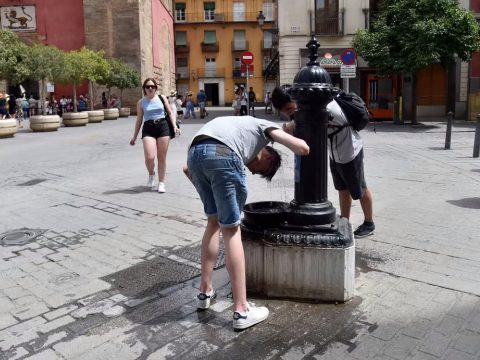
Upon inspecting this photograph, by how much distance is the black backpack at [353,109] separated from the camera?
416 cm

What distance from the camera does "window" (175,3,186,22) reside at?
189 ft

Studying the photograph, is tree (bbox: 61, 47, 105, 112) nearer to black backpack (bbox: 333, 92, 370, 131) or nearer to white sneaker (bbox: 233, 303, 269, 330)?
black backpack (bbox: 333, 92, 370, 131)

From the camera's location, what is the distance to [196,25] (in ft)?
188

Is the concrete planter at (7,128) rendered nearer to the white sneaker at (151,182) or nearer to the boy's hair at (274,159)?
the white sneaker at (151,182)

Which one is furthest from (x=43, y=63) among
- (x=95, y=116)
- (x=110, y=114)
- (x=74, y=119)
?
(x=110, y=114)

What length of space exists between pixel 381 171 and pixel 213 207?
629 cm

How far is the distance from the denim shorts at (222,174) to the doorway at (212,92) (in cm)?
5647

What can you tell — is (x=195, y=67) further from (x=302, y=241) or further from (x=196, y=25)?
(x=302, y=241)

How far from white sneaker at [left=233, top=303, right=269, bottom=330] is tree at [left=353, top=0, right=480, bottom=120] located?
16.6 meters

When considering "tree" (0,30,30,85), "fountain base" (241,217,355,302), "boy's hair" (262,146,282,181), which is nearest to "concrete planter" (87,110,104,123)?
"tree" (0,30,30,85)

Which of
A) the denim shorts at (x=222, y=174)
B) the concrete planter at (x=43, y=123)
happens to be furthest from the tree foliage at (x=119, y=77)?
the denim shorts at (x=222, y=174)

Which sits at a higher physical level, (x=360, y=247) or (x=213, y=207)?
(x=213, y=207)

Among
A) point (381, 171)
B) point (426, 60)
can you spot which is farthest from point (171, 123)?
point (426, 60)

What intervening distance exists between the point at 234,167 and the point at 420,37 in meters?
16.9
